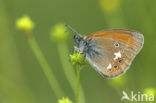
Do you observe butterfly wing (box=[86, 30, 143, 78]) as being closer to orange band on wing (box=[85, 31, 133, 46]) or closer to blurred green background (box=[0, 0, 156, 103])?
orange band on wing (box=[85, 31, 133, 46])

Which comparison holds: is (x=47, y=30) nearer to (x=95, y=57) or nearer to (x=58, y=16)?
(x=58, y=16)

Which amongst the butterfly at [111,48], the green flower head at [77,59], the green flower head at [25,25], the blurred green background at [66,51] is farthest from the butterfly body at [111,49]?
the green flower head at [25,25]

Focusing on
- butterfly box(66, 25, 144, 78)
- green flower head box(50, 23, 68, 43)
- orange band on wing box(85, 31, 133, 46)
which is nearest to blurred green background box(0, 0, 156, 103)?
green flower head box(50, 23, 68, 43)

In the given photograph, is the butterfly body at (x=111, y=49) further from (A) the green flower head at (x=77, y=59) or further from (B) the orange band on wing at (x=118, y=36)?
(A) the green flower head at (x=77, y=59)

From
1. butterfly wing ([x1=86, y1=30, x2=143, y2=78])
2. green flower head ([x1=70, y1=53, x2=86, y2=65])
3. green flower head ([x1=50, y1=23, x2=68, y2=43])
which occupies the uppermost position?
green flower head ([x1=50, y1=23, x2=68, y2=43])

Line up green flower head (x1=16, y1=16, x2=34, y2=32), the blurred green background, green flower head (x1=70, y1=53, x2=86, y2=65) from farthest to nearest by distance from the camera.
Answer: the blurred green background, green flower head (x1=16, y1=16, x2=34, y2=32), green flower head (x1=70, y1=53, x2=86, y2=65)

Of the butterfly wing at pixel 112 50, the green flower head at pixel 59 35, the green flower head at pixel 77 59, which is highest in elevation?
the green flower head at pixel 59 35

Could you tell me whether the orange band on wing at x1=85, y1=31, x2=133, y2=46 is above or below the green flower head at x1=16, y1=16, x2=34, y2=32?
below

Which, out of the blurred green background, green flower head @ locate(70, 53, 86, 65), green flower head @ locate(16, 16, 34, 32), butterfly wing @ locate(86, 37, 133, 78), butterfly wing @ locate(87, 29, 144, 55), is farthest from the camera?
the blurred green background
